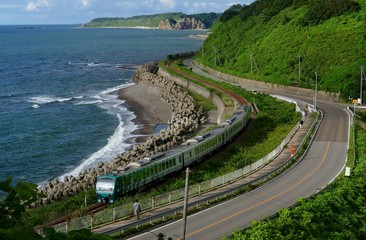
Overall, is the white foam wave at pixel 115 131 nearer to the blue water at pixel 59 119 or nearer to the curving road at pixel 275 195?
the blue water at pixel 59 119

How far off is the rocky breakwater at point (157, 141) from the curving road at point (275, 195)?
8.35 metres

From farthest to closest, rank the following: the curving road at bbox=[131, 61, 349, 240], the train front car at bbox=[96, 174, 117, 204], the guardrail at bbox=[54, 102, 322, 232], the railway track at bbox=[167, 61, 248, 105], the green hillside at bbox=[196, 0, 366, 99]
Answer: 1. the green hillside at bbox=[196, 0, 366, 99]
2. the railway track at bbox=[167, 61, 248, 105]
3. the train front car at bbox=[96, 174, 117, 204]
4. the curving road at bbox=[131, 61, 349, 240]
5. the guardrail at bbox=[54, 102, 322, 232]

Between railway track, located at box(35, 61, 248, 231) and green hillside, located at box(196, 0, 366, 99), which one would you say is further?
green hillside, located at box(196, 0, 366, 99)

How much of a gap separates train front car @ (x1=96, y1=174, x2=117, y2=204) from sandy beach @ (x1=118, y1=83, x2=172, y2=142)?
2726 cm

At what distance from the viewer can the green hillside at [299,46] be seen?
81438 millimetres

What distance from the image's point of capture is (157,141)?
172 feet

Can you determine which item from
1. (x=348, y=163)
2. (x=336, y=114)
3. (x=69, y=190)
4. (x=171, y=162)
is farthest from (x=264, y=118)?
(x=69, y=190)

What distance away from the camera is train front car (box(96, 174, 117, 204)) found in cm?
3197

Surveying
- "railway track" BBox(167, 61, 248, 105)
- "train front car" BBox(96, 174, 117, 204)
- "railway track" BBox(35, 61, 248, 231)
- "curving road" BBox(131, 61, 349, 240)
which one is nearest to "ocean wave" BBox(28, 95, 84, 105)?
"railway track" BBox(167, 61, 248, 105)

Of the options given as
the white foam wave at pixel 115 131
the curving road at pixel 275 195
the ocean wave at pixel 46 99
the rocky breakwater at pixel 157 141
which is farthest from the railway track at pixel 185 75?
the ocean wave at pixel 46 99

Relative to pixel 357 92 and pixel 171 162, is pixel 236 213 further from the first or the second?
pixel 357 92

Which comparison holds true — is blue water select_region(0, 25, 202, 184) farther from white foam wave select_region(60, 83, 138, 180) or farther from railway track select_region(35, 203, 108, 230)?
railway track select_region(35, 203, 108, 230)

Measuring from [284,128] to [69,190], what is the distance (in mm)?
28327

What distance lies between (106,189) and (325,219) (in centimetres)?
1434
